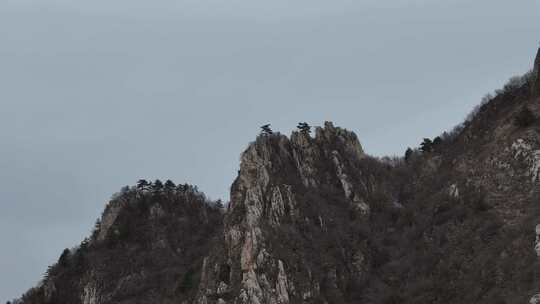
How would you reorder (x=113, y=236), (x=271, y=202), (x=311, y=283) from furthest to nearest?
(x=113, y=236), (x=271, y=202), (x=311, y=283)

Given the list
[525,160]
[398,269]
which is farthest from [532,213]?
[398,269]

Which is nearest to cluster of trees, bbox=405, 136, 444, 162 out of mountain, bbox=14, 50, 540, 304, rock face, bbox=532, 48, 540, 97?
mountain, bbox=14, 50, 540, 304

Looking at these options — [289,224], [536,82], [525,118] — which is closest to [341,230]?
[289,224]

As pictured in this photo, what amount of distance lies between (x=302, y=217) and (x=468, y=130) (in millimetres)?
35388

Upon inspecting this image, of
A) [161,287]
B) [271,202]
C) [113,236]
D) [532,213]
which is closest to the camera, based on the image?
[532,213]

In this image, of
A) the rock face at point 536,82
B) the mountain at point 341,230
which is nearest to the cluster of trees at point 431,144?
the mountain at point 341,230

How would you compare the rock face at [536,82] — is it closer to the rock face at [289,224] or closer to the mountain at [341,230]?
the mountain at [341,230]

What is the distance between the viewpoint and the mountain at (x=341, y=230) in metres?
79.1

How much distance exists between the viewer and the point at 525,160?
8650 cm

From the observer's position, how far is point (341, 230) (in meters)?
96.1

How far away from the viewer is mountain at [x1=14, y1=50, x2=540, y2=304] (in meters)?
79.1

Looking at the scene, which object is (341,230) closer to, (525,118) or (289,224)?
(289,224)

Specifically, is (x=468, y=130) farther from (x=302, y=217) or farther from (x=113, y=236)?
(x=113, y=236)

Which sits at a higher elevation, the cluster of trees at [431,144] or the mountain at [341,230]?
the cluster of trees at [431,144]
